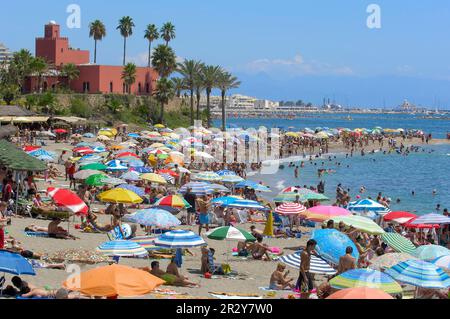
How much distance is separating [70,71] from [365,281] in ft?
195

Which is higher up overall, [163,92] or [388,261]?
[163,92]

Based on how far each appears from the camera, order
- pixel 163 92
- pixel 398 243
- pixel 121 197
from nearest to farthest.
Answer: pixel 398 243 < pixel 121 197 < pixel 163 92

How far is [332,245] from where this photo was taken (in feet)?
49.6

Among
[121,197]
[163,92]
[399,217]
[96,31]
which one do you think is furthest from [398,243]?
[96,31]

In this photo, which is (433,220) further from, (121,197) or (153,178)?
(153,178)

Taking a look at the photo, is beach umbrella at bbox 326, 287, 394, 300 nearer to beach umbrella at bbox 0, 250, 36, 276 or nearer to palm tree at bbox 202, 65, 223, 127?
beach umbrella at bbox 0, 250, 36, 276

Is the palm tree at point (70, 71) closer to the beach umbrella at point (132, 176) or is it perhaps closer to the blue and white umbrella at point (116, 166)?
the blue and white umbrella at point (116, 166)

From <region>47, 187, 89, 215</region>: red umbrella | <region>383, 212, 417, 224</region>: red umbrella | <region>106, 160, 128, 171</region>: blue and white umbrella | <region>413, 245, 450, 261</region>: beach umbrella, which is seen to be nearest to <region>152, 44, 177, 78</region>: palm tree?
<region>106, 160, 128, 171</region>: blue and white umbrella

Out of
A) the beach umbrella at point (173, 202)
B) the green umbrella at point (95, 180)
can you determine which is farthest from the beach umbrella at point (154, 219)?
the green umbrella at point (95, 180)

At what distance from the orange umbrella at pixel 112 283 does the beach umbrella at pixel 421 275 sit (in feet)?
14.6

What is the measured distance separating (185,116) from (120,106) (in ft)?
39.3

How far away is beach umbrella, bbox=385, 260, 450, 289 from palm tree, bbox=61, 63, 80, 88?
58113 mm

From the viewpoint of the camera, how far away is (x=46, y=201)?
881 inches
